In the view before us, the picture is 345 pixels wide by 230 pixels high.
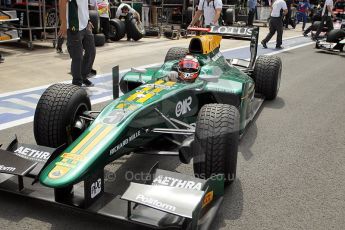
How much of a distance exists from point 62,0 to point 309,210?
469 centimetres

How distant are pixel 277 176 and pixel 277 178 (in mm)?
46

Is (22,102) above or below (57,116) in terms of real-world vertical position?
below

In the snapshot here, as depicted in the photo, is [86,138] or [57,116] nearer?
[86,138]

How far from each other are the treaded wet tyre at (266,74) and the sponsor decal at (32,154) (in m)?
3.76

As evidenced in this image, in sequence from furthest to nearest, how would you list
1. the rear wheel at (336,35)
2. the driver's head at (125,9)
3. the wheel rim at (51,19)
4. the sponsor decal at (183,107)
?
the driver's head at (125,9) → the rear wheel at (336,35) → the wheel rim at (51,19) → the sponsor decal at (183,107)

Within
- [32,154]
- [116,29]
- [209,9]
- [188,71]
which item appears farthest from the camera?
[116,29]

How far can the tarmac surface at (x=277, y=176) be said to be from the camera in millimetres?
2977

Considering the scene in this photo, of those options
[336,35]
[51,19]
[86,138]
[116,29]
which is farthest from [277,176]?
[51,19]

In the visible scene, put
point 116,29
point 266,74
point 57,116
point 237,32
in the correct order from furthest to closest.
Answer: point 116,29
point 237,32
point 266,74
point 57,116

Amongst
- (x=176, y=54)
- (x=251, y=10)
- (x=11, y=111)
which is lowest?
(x=11, y=111)

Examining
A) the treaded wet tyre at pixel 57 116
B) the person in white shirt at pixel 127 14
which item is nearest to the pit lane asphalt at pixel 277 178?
the treaded wet tyre at pixel 57 116

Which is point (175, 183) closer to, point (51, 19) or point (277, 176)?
point (277, 176)

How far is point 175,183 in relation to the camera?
2.77 meters

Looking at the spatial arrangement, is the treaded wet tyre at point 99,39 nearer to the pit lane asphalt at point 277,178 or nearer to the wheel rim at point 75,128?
the pit lane asphalt at point 277,178
